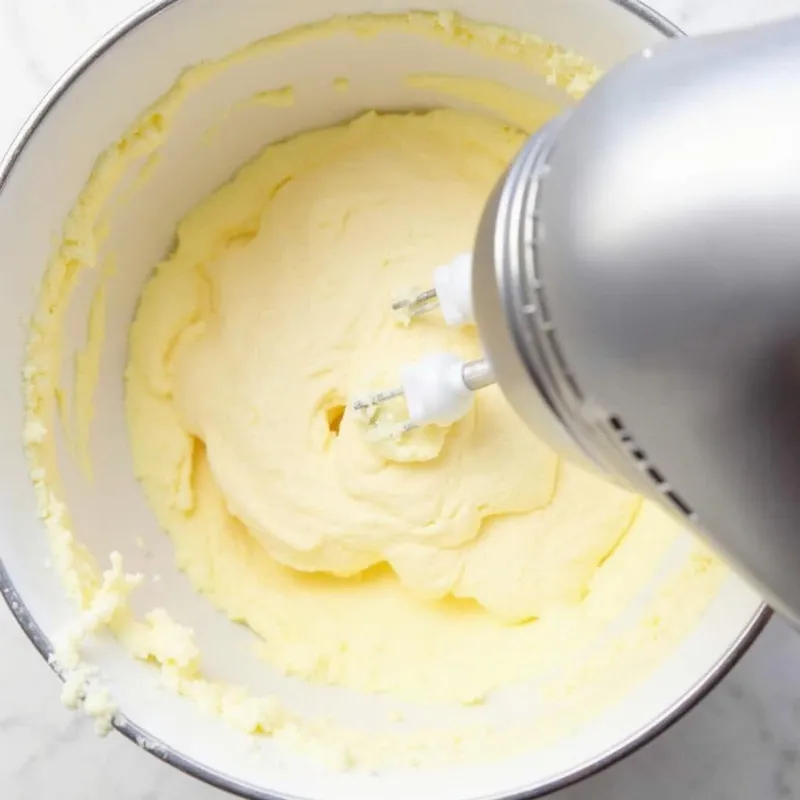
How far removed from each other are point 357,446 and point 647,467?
514 millimetres

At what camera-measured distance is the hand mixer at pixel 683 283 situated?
37cm

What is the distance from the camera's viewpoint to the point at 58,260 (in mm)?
797

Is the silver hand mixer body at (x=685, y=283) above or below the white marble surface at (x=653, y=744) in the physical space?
above

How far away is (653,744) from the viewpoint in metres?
0.87

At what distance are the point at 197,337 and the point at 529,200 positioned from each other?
0.57 m

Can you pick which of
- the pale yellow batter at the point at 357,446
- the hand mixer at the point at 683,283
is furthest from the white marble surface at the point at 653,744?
the hand mixer at the point at 683,283

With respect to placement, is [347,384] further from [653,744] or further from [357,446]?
[653,744]

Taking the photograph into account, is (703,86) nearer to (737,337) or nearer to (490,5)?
(737,337)

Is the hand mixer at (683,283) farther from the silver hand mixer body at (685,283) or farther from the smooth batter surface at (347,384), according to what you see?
the smooth batter surface at (347,384)

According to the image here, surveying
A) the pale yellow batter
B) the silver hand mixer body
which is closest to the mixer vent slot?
the silver hand mixer body

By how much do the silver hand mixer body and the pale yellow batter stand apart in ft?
1.37

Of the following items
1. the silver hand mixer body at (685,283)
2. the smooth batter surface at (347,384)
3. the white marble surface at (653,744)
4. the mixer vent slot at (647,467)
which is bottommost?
the white marble surface at (653,744)

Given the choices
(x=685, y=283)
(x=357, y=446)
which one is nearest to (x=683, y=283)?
(x=685, y=283)

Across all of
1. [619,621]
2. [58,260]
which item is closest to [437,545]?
[619,621]
